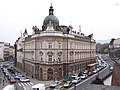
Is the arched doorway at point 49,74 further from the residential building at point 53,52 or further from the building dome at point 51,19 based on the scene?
the building dome at point 51,19

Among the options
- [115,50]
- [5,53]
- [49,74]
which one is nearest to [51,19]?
[49,74]

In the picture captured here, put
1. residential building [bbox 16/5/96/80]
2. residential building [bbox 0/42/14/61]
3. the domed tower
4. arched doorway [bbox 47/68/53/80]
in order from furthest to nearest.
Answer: residential building [bbox 0/42/14/61]
the domed tower
arched doorway [bbox 47/68/53/80]
residential building [bbox 16/5/96/80]

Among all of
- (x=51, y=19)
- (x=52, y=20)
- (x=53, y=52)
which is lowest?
(x=53, y=52)

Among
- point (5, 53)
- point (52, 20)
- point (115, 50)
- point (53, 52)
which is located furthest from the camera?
point (5, 53)

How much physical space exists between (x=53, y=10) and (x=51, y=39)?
38.9ft

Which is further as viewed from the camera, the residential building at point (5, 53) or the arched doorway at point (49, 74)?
the residential building at point (5, 53)

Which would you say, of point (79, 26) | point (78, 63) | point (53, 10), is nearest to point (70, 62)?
point (78, 63)

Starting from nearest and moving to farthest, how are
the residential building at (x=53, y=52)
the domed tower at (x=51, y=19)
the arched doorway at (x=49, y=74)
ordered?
the residential building at (x=53, y=52)
the arched doorway at (x=49, y=74)
the domed tower at (x=51, y=19)

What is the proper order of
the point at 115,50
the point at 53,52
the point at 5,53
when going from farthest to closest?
the point at 5,53 → the point at 115,50 → the point at 53,52

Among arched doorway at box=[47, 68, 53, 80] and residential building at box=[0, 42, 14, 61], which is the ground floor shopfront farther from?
residential building at box=[0, 42, 14, 61]

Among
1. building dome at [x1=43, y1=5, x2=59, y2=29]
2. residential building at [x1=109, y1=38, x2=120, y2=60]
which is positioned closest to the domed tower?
building dome at [x1=43, y1=5, x2=59, y2=29]

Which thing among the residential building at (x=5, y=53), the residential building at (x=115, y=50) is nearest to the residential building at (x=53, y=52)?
the residential building at (x=115, y=50)

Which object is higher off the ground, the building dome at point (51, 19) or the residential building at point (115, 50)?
the building dome at point (51, 19)

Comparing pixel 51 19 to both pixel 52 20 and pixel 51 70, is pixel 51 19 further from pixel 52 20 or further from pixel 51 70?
pixel 51 70
